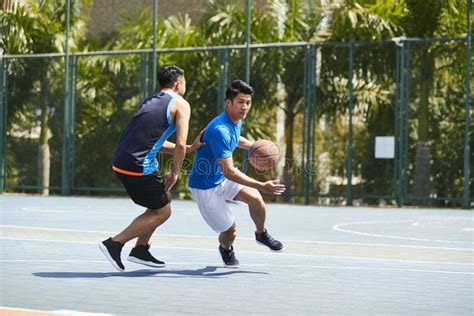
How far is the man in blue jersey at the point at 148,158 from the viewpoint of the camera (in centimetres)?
855

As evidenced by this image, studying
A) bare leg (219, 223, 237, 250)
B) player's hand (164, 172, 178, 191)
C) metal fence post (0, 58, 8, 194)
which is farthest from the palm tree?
player's hand (164, 172, 178, 191)

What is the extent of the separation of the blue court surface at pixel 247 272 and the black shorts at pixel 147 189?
58 centimetres

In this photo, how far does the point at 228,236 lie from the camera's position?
9297mm

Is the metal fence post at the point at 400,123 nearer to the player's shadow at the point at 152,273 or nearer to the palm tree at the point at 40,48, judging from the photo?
the palm tree at the point at 40,48

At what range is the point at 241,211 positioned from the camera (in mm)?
21312

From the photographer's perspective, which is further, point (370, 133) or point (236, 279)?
point (370, 133)

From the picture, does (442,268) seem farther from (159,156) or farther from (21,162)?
(21,162)

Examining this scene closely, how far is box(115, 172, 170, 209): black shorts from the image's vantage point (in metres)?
8.58

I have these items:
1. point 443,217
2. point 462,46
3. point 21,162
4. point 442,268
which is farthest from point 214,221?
point 21,162

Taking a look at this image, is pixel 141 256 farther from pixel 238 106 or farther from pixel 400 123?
pixel 400 123

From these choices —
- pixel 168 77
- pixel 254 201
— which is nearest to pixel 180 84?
pixel 168 77

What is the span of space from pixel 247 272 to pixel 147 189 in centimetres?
114

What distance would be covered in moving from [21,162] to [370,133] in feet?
30.4

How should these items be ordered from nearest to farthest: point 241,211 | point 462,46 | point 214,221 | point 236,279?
1. point 236,279
2. point 214,221
3. point 241,211
4. point 462,46
